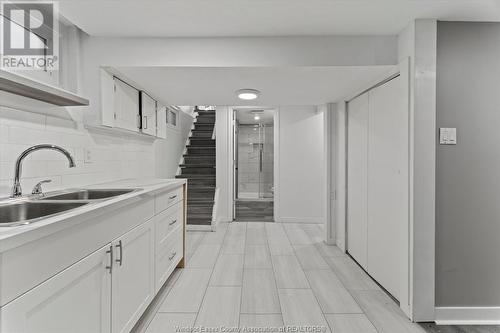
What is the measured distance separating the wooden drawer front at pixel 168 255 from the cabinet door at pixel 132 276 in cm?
13

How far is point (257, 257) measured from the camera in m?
3.16

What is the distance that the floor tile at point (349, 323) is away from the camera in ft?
5.90

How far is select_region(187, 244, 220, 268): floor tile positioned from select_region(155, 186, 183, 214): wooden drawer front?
780 mm

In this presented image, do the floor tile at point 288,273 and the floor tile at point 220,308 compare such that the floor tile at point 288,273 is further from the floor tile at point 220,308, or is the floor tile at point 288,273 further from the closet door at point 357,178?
the closet door at point 357,178

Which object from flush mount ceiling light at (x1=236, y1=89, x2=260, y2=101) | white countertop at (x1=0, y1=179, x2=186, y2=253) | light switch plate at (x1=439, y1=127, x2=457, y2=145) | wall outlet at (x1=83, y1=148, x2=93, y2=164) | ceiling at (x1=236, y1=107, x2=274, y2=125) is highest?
ceiling at (x1=236, y1=107, x2=274, y2=125)

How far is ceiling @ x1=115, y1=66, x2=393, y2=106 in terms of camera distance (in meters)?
2.25

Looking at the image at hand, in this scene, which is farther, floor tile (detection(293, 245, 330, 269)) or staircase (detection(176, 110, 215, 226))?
staircase (detection(176, 110, 215, 226))

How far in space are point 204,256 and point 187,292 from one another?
887 millimetres

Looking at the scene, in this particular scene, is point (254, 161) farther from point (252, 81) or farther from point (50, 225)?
point (50, 225)

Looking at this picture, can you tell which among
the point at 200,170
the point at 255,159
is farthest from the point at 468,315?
the point at 255,159

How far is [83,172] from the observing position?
7.02ft

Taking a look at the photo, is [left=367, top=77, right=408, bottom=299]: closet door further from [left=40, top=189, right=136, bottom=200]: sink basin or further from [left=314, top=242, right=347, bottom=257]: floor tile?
[left=40, top=189, right=136, bottom=200]: sink basin

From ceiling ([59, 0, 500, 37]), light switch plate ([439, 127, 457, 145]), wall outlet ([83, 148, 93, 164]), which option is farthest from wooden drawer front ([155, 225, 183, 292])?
light switch plate ([439, 127, 457, 145])

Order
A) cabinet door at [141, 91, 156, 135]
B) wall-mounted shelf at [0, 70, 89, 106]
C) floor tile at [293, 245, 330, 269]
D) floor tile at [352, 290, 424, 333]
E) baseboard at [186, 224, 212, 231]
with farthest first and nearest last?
baseboard at [186, 224, 212, 231]
floor tile at [293, 245, 330, 269]
cabinet door at [141, 91, 156, 135]
floor tile at [352, 290, 424, 333]
wall-mounted shelf at [0, 70, 89, 106]
